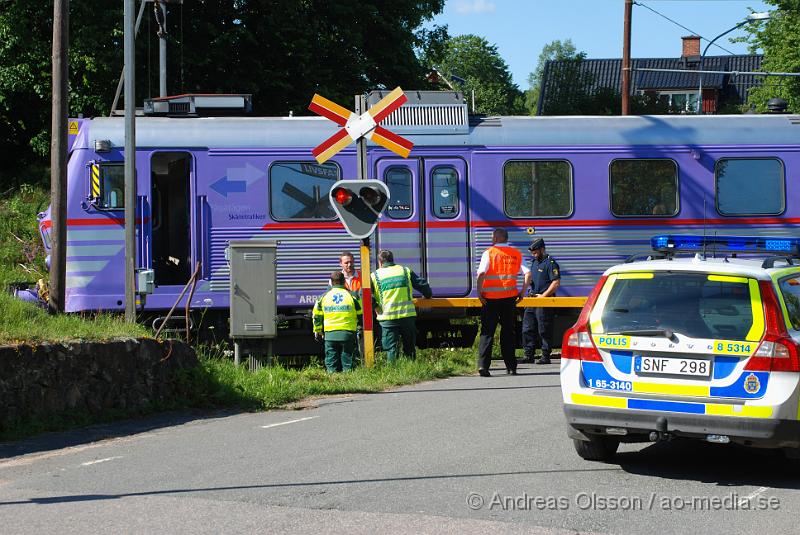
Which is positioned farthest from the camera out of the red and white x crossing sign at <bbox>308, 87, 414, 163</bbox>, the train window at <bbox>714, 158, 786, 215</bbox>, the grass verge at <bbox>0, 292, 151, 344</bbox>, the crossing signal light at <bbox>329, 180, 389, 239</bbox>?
the train window at <bbox>714, 158, 786, 215</bbox>

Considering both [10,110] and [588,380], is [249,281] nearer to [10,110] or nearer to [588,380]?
[588,380]

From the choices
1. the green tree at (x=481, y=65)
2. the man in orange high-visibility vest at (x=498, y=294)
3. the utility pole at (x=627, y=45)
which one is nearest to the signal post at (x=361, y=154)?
the man in orange high-visibility vest at (x=498, y=294)

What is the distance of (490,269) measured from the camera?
571 inches

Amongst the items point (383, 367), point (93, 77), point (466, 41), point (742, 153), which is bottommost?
point (383, 367)

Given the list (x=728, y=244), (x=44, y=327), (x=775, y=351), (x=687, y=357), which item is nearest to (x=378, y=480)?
(x=687, y=357)

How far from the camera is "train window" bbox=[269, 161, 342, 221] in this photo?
16.3 metres

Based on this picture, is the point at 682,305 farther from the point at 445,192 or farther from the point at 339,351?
the point at 445,192

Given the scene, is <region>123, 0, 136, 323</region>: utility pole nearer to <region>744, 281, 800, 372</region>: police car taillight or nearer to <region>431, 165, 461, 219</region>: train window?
<region>431, 165, 461, 219</region>: train window

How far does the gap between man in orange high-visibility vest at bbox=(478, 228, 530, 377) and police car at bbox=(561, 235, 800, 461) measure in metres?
5.89

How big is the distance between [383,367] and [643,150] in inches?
207

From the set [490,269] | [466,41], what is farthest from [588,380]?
[466,41]

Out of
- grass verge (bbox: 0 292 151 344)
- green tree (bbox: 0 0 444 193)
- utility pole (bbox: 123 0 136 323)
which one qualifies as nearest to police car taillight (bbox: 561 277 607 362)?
grass verge (bbox: 0 292 151 344)

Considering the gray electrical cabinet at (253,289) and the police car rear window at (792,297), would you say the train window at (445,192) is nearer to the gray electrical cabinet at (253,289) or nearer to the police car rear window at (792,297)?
the gray electrical cabinet at (253,289)

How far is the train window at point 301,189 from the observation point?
16344 mm
